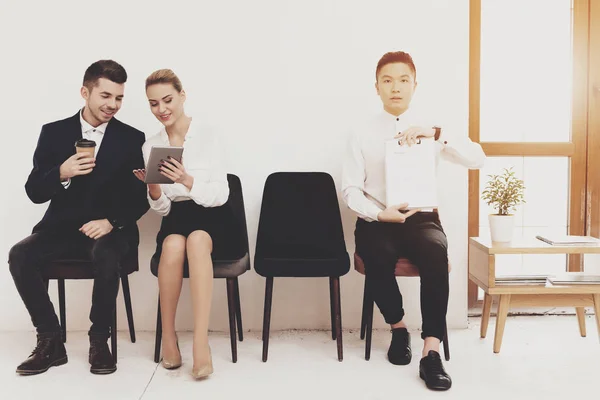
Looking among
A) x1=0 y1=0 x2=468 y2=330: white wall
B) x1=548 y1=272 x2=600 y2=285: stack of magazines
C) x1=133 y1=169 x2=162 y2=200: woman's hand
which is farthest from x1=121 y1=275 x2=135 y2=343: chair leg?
x1=548 y1=272 x2=600 y2=285: stack of magazines

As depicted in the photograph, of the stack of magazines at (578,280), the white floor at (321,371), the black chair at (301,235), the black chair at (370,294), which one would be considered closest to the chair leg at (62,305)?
the white floor at (321,371)

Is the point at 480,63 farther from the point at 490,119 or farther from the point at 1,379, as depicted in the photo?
the point at 1,379

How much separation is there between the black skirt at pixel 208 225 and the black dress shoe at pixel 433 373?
91cm

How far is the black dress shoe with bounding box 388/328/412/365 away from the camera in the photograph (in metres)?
2.39

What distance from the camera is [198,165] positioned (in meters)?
2.46

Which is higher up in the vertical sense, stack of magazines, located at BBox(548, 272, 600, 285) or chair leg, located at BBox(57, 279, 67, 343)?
stack of magazines, located at BBox(548, 272, 600, 285)

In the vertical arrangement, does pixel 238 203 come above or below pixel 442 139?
below

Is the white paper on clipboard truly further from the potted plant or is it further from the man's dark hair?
the man's dark hair

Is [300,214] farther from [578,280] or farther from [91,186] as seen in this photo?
[578,280]

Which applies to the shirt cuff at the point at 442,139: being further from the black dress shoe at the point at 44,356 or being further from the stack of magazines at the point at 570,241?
the black dress shoe at the point at 44,356

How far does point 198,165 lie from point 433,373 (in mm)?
1361

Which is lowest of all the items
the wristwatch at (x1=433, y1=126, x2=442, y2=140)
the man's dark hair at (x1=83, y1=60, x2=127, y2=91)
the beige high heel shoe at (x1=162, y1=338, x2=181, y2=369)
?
the beige high heel shoe at (x1=162, y1=338, x2=181, y2=369)

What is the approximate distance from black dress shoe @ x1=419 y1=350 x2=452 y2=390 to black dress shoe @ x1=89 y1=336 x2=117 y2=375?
4.36 ft

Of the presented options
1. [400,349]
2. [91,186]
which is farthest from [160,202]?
[400,349]
